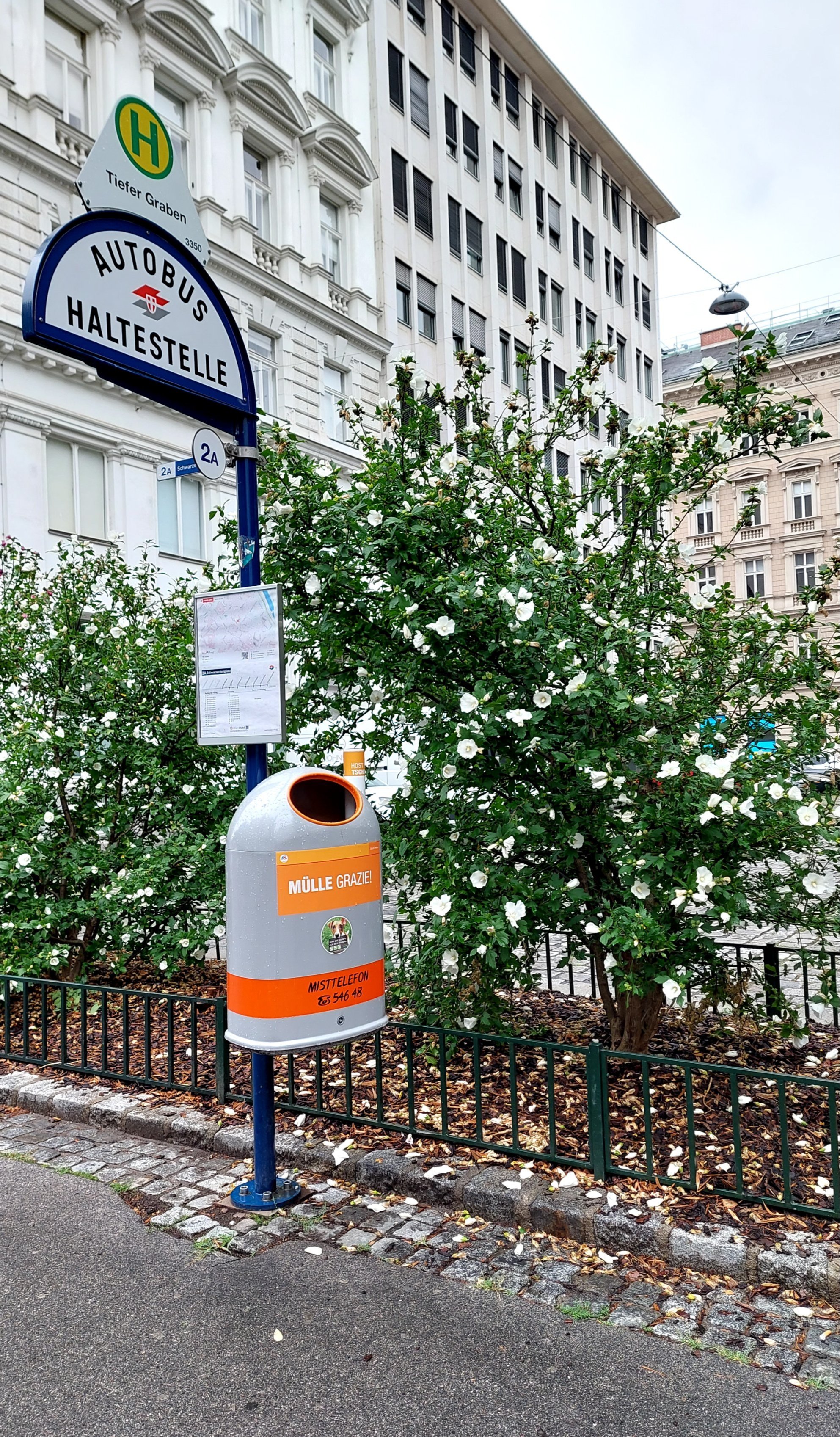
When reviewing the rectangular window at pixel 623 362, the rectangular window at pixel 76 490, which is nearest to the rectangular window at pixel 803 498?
the rectangular window at pixel 623 362

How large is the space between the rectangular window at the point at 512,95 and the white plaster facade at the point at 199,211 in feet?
29.0

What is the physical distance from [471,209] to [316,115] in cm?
815

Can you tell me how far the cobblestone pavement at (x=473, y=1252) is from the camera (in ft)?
10.5

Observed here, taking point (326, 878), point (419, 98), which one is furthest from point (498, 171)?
point (326, 878)

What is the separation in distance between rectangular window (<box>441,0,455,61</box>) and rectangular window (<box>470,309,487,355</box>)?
7495 mm

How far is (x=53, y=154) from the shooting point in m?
19.1

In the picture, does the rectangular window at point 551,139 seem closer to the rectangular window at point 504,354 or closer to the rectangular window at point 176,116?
the rectangular window at point 504,354

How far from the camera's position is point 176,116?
22.8 meters

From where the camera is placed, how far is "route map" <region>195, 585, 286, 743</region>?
13.6 feet

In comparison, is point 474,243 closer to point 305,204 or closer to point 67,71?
point 305,204

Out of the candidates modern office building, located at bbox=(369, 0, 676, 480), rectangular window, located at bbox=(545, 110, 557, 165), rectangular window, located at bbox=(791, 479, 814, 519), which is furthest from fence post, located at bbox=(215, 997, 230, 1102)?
rectangular window, located at bbox=(791, 479, 814, 519)

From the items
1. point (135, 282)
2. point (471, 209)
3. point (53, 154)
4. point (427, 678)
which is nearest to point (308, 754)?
point (427, 678)

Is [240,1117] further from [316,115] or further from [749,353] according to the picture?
[316,115]

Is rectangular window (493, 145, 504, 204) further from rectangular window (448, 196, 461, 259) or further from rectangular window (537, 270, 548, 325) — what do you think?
rectangular window (537, 270, 548, 325)
